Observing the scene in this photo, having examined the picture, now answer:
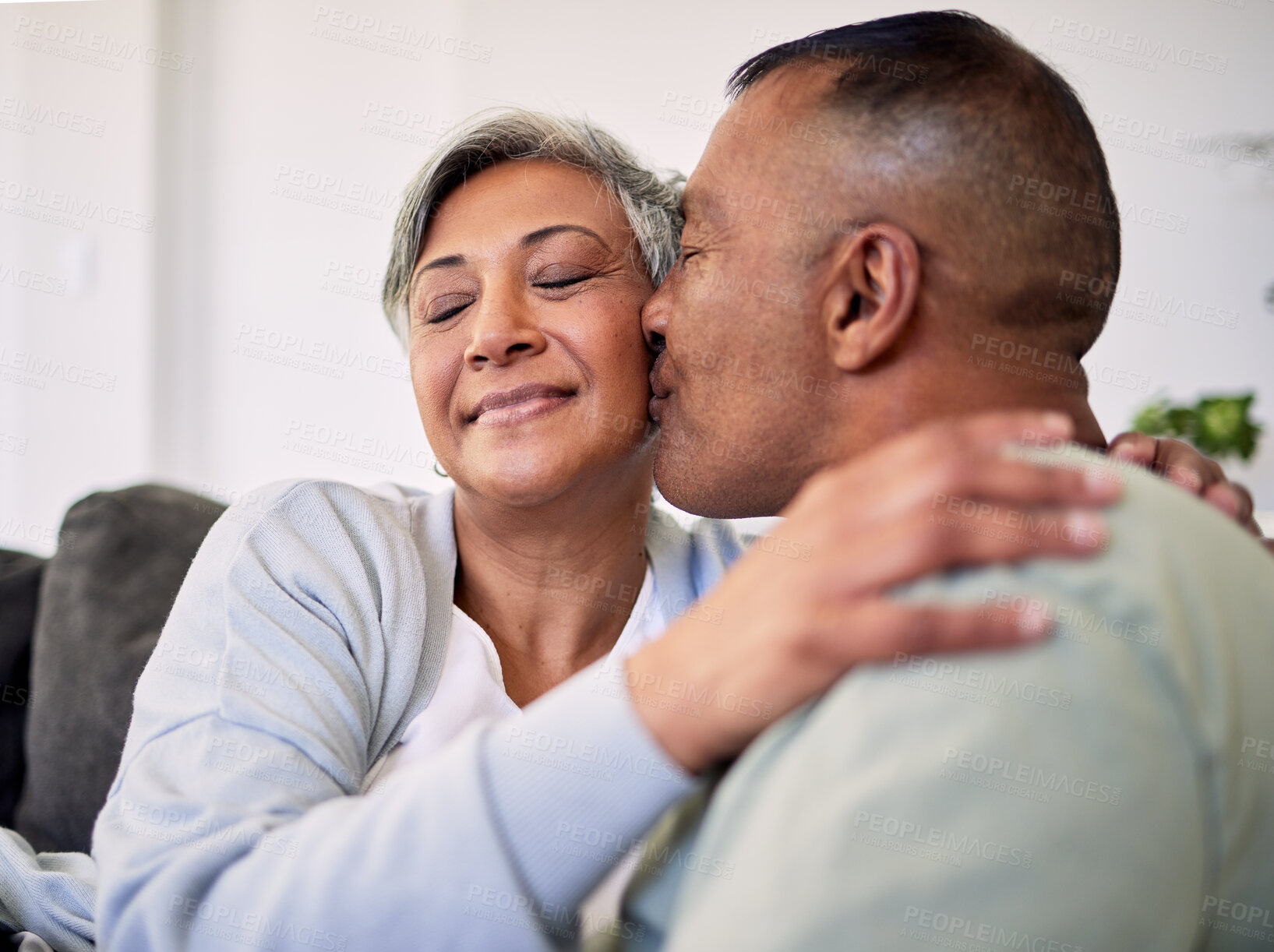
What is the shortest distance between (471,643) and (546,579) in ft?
0.61

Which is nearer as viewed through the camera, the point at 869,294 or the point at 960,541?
the point at 960,541

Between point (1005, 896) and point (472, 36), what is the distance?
382 centimetres

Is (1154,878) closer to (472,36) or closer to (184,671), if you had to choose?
(184,671)

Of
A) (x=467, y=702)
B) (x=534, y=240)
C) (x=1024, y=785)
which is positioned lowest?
(x=467, y=702)

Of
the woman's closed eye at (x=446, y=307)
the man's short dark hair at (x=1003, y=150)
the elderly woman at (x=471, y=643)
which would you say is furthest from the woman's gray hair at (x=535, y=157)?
the man's short dark hair at (x=1003, y=150)

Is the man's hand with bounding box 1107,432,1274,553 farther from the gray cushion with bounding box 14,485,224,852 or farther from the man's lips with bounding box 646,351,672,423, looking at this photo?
the gray cushion with bounding box 14,485,224,852

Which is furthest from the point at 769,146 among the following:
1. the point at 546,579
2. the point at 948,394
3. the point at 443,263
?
the point at 546,579

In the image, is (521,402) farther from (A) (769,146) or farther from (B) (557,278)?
(A) (769,146)

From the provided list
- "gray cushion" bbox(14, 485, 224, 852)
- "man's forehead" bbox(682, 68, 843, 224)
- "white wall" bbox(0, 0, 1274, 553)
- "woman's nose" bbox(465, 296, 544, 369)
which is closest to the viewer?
"man's forehead" bbox(682, 68, 843, 224)

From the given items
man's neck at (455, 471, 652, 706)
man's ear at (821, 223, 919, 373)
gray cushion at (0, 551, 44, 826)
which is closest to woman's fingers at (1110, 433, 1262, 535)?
man's ear at (821, 223, 919, 373)

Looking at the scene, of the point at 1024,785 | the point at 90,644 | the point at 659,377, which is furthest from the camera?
the point at 90,644

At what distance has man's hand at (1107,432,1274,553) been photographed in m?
1.14

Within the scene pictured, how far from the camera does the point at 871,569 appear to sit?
0.71 meters

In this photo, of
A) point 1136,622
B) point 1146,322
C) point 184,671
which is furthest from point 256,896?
point 1146,322
